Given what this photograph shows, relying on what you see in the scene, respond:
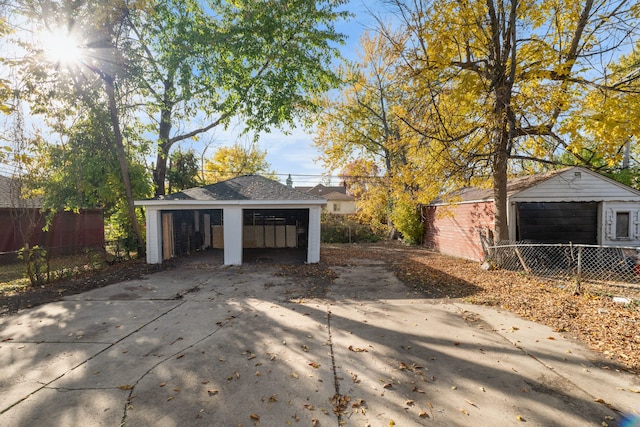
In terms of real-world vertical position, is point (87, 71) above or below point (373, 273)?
above

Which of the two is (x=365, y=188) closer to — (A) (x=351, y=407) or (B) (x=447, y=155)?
(B) (x=447, y=155)

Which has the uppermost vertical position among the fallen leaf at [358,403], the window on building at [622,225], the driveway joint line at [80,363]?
the window on building at [622,225]

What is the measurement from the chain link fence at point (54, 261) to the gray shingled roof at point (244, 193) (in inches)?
113

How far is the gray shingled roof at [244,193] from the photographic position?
10750 mm

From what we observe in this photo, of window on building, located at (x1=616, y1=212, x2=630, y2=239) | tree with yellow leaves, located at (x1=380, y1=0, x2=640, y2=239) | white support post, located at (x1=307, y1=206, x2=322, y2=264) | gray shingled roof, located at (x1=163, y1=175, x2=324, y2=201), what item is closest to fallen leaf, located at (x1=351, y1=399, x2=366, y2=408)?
tree with yellow leaves, located at (x1=380, y1=0, x2=640, y2=239)

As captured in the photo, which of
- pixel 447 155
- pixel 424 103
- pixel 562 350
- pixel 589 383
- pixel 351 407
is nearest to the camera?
pixel 351 407

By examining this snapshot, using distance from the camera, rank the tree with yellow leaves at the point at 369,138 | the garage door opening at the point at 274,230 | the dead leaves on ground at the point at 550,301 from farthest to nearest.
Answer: the tree with yellow leaves at the point at 369,138 < the garage door opening at the point at 274,230 < the dead leaves on ground at the point at 550,301

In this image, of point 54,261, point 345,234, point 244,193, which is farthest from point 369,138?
point 54,261

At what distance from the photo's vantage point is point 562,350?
4078 mm

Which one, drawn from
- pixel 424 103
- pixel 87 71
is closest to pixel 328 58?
pixel 424 103

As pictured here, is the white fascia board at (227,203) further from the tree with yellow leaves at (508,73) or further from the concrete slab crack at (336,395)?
the concrete slab crack at (336,395)

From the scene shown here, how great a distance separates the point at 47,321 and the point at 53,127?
8460 millimetres

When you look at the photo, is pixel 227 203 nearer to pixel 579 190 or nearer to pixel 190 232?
pixel 190 232

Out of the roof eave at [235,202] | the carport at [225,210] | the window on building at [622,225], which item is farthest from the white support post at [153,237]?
the window on building at [622,225]
